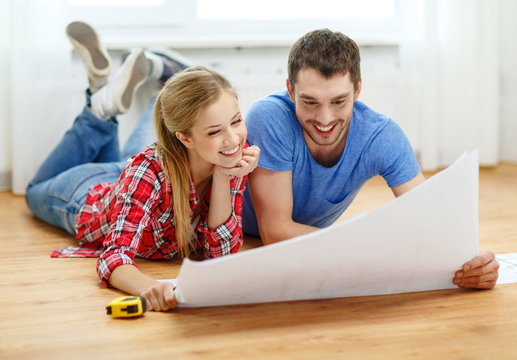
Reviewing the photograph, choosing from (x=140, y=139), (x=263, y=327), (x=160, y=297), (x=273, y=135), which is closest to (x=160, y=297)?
(x=160, y=297)

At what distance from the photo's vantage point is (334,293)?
1.11 meters

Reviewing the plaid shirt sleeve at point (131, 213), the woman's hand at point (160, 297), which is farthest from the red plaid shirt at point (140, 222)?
the woman's hand at point (160, 297)

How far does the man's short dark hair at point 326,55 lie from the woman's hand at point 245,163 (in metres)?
0.18

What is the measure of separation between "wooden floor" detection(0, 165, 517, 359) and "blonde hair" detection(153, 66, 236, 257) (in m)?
0.22

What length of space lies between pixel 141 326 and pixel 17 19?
1935 mm

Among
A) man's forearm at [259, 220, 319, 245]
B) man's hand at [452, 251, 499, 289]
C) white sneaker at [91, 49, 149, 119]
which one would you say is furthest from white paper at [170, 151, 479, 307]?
white sneaker at [91, 49, 149, 119]

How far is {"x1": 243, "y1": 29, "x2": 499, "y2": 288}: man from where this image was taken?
125 cm

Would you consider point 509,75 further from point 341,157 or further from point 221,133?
point 221,133

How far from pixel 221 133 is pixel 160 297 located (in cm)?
34

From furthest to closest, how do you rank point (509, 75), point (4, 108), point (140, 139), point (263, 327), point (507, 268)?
point (509, 75), point (4, 108), point (140, 139), point (507, 268), point (263, 327)

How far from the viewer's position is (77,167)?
1.83 m

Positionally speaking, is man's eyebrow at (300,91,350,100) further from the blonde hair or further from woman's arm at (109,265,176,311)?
woman's arm at (109,265,176,311)

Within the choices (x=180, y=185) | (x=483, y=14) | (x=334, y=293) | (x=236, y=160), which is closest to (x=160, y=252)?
(x=180, y=185)

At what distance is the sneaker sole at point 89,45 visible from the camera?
2.03m
